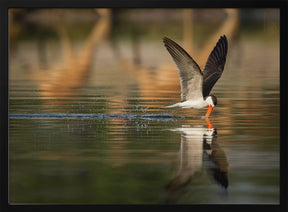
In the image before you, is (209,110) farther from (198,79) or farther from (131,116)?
(131,116)

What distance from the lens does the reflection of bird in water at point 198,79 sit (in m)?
8.55

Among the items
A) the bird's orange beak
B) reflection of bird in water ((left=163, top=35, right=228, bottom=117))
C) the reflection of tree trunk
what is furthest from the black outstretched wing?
the reflection of tree trunk

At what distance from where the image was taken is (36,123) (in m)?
8.29

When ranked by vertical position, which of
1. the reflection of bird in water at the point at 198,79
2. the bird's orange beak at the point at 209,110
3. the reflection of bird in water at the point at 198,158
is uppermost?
the reflection of bird in water at the point at 198,79

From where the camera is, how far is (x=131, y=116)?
8883 millimetres

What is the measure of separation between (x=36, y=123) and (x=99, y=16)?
4.42 m

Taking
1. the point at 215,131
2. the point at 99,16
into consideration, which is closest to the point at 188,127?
the point at 215,131

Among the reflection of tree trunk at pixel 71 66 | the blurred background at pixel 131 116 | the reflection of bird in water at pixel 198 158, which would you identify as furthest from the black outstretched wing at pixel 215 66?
the reflection of tree trunk at pixel 71 66

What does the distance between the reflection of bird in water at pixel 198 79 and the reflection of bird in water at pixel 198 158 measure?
763mm

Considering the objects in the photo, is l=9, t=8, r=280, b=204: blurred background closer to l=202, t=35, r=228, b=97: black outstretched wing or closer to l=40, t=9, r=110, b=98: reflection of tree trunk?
l=40, t=9, r=110, b=98: reflection of tree trunk

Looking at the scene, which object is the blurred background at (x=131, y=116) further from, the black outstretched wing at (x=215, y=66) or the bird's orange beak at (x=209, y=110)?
the black outstretched wing at (x=215, y=66)

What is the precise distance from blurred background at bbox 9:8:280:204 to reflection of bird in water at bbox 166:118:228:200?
0.02 metres

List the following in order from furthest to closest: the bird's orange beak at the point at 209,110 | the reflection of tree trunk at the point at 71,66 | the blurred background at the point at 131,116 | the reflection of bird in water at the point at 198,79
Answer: the reflection of tree trunk at the point at 71,66 → the bird's orange beak at the point at 209,110 → the reflection of bird in water at the point at 198,79 → the blurred background at the point at 131,116

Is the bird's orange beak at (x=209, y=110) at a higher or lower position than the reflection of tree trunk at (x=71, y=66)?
lower
